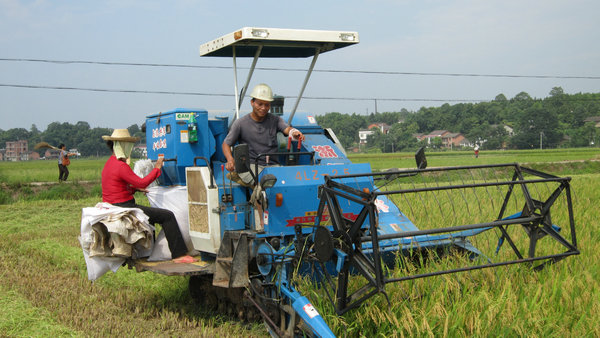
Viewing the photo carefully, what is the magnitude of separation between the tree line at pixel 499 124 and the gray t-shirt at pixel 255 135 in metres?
56.8

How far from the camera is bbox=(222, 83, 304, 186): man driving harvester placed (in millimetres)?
6148

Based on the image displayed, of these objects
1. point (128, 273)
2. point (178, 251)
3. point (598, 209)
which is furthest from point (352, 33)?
point (598, 209)

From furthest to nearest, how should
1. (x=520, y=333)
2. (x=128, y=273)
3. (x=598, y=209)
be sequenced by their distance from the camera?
(x=598, y=209), (x=128, y=273), (x=520, y=333)

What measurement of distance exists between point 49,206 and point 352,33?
12.7 meters

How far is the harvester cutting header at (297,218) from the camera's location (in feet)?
15.1

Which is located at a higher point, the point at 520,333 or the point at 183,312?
the point at 520,333

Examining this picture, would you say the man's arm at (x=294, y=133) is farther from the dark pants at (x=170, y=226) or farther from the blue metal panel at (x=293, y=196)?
the dark pants at (x=170, y=226)

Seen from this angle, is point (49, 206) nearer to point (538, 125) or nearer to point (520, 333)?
point (520, 333)

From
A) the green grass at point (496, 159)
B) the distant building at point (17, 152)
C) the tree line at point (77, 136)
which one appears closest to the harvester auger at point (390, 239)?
the green grass at point (496, 159)

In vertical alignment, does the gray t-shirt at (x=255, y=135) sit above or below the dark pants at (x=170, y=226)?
above

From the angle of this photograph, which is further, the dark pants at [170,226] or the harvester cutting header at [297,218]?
the dark pants at [170,226]

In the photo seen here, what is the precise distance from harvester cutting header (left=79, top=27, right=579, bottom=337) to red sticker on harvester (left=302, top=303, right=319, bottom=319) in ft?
0.03

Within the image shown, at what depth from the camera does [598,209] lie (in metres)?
9.38

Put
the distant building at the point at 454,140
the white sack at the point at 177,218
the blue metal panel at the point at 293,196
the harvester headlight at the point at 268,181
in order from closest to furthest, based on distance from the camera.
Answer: the harvester headlight at the point at 268,181, the blue metal panel at the point at 293,196, the white sack at the point at 177,218, the distant building at the point at 454,140
